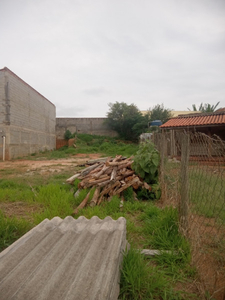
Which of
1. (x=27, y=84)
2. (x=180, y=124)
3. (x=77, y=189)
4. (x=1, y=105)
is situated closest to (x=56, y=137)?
(x=27, y=84)

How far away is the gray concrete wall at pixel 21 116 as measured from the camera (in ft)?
42.2

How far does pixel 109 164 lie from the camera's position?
17.1ft

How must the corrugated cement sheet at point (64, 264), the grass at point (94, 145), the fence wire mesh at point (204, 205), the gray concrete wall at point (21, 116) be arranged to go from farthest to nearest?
the grass at point (94, 145) → the gray concrete wall at point (21, 116) → the fence wire mesh at point (204, 205) → the corrugated cement sheet at point (64, 264)

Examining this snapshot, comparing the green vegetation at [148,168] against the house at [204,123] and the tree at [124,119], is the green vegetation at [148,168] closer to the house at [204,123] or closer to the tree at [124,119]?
the house at [204,123]

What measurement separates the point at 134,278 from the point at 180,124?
11364 millimetres

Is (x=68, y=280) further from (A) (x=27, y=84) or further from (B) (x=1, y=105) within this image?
(A) (x=27, y=84)

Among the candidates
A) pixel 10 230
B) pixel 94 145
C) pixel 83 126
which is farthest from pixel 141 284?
pixel 83 126

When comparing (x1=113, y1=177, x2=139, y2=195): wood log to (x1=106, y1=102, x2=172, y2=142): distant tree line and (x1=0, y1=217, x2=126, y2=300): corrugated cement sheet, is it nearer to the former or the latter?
(x1=0, y1=217, x2=126, y2=300): corrugated cement sheet

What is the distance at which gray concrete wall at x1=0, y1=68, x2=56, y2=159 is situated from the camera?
12.9 meters

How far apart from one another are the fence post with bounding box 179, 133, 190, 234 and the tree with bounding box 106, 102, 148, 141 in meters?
20.7

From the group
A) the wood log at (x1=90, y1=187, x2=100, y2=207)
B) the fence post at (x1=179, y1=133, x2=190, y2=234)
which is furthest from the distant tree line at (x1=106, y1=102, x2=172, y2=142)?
the fence post at (x1=179, y1=133, x2=190, y2=234)

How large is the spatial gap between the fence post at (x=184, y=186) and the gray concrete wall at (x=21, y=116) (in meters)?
13.1

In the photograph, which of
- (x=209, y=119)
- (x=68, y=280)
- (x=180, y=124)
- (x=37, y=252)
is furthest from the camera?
(x=180, y=124)

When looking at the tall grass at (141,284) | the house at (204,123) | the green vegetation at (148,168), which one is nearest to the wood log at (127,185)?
the green vegetation at (148,168)
